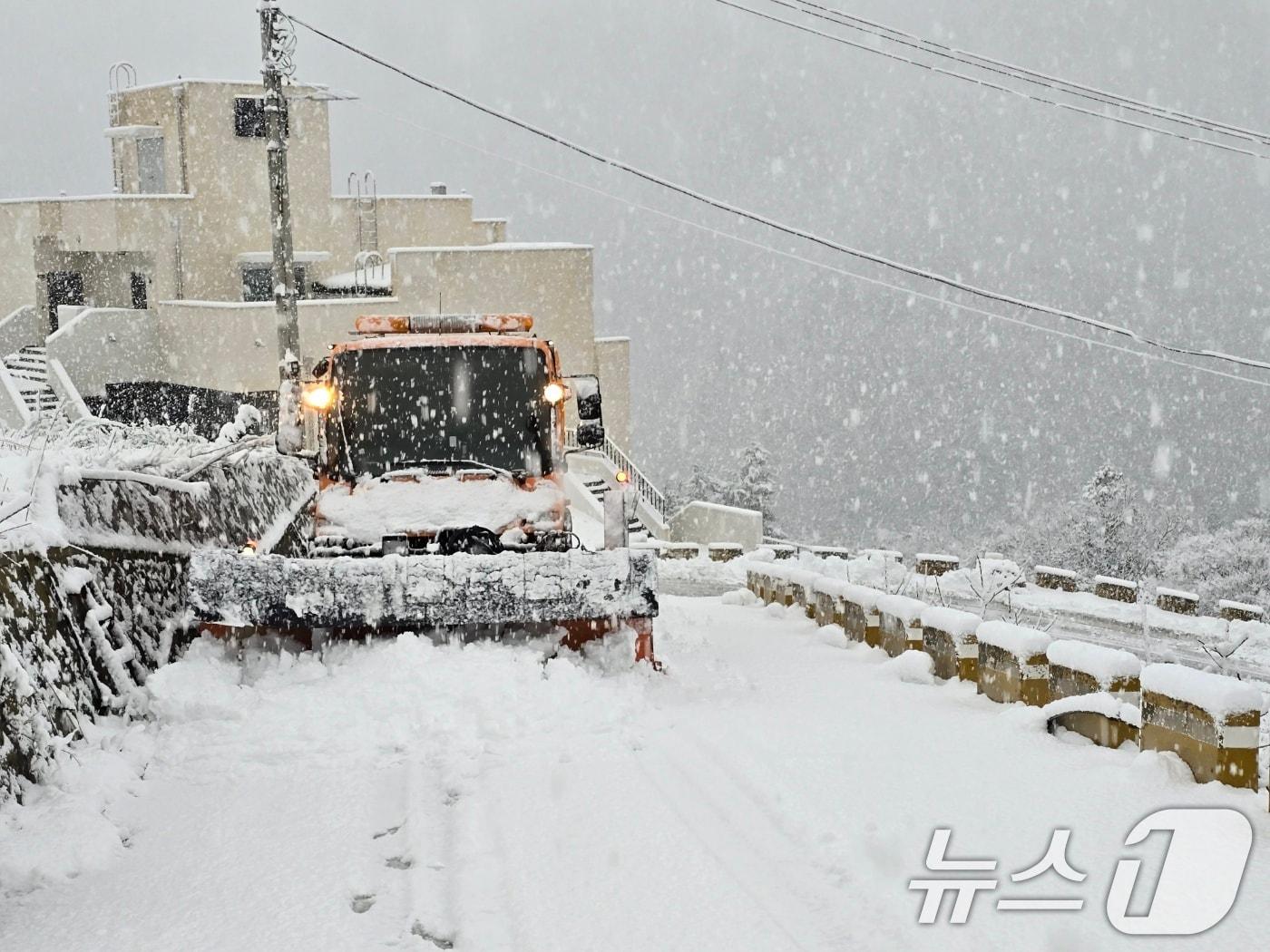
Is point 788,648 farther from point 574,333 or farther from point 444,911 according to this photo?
point 574,333

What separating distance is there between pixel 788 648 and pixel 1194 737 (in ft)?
20.1

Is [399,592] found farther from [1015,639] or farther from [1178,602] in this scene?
[1178,602]

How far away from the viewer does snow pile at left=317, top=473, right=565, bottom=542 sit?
9758 millimetres

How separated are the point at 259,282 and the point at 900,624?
33.6 metres

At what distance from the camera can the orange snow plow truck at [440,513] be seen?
28.2 feet

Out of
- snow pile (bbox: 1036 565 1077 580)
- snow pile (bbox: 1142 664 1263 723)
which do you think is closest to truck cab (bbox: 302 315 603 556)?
snow pile (bbox: 1142 664 1263 723)

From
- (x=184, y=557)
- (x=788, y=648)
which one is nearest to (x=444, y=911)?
(x=184, y=557)

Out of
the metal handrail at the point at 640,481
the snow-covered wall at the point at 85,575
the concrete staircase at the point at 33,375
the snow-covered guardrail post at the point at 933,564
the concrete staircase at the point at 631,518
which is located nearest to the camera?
the snow-covered wall at the point at 85,575

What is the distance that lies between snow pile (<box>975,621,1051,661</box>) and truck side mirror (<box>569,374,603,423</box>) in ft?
11.5

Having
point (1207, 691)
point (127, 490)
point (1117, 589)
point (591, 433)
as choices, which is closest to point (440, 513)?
point (591, 433)

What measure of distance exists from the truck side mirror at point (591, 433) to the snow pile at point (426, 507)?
649 mm

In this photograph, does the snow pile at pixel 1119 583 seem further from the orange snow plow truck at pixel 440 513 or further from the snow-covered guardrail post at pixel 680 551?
the orange snow plow truck at pixel 440 513

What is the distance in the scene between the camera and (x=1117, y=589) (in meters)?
22.3

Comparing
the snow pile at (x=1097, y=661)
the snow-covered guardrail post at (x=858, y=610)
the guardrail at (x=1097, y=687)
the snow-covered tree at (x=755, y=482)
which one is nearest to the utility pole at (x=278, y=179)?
the snow-covered guardrail post at (x=858, y=610)
